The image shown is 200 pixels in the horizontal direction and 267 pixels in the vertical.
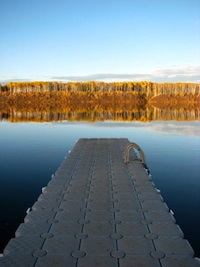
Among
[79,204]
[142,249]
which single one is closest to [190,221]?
[79,204]

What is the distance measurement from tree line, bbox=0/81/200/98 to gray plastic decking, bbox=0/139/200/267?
409ft

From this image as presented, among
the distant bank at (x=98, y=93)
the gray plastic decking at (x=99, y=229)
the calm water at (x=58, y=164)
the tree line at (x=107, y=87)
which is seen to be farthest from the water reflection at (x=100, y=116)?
the tree line at (x=107, y=87)

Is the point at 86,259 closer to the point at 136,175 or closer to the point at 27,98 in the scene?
the point at 136,175

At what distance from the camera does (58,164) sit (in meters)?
16.0

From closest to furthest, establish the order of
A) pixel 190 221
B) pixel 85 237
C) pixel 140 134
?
pixel 85 237 → pixel 190 221 → pixel 140 134

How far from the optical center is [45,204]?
768 centimetres

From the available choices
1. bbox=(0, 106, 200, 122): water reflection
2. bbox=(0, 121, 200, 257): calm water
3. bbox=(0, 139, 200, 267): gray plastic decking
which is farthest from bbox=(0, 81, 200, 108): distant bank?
bbox=(0, 139, 200, 267): gray plastic decking

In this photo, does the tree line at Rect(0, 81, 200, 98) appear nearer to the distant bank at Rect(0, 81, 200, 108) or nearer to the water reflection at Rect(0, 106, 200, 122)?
the distant bank at Rect(0, 81, 200, 108)

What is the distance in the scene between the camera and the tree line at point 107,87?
13362 cm

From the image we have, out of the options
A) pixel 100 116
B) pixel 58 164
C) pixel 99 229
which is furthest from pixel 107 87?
pixel 99 229

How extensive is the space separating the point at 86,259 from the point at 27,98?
126634mm

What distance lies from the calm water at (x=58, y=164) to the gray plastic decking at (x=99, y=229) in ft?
4.07

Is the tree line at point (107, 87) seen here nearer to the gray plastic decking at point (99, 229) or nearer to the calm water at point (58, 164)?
the calm water at point (58, 164)

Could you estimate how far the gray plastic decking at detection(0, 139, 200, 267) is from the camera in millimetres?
5055
